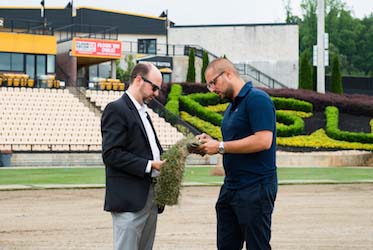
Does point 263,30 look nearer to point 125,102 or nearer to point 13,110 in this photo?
point 13,110

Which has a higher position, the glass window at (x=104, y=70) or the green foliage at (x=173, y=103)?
the glass window at (x=104, y=70)

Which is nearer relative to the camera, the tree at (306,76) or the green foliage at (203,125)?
the green foliage at (203,125)

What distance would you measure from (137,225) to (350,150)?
39.9 m

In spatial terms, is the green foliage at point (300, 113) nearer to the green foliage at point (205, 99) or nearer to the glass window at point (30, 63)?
the green foliage at point (205, 99)

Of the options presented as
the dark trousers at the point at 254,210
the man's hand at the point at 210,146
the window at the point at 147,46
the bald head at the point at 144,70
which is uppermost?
the window at the point at 147,46

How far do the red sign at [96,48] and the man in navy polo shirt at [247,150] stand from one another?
49612mm

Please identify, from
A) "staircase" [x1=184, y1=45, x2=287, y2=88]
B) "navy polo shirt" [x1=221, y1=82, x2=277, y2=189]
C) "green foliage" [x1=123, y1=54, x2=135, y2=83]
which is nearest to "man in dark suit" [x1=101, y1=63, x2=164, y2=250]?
"navy polo shirt" [x1=221, y1=82, x2=277, y2=189]

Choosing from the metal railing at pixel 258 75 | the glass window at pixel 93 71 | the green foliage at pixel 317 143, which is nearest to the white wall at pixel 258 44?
the metal railing at pixel 258 75

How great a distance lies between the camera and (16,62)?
55.8 metres

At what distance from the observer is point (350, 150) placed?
46281mm

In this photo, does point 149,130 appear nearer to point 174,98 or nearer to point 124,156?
point 124,156

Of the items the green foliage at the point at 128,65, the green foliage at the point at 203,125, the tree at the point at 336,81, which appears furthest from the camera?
the green foliage at the point at 128,65

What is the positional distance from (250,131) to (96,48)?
50.2 m

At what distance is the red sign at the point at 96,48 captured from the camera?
5641cm
